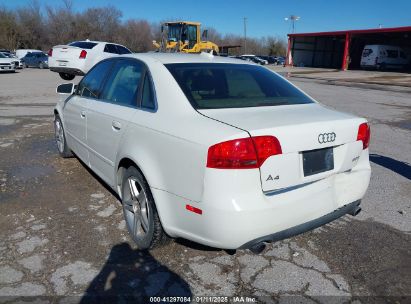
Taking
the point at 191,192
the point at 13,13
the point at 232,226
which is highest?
the point at 13,13

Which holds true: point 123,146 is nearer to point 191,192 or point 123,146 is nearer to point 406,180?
point 191,192

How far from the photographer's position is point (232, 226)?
239 cm

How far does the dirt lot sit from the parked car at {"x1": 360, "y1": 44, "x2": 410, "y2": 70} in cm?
4085

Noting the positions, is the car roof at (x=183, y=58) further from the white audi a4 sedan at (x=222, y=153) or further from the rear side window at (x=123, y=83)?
the rear side window at (x=123, y=83)

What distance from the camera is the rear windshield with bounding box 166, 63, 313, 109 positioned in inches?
118

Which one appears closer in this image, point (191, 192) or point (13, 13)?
point (191, 192)

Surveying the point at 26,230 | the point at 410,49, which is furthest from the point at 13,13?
the point at 26,230

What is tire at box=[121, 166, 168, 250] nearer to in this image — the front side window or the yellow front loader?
the front side window

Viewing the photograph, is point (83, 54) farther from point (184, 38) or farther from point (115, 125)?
point (115, 125)

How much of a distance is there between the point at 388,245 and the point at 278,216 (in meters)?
1.46

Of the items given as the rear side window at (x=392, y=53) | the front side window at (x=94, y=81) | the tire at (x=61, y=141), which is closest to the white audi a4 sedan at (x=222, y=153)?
the front side window at (x=94, y=81)

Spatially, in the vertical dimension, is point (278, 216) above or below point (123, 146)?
below

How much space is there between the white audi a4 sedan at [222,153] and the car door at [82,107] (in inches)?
21.0

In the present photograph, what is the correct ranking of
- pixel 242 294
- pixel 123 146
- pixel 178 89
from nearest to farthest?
pixel 242 294
pixel 178 89
pixel 123 146
